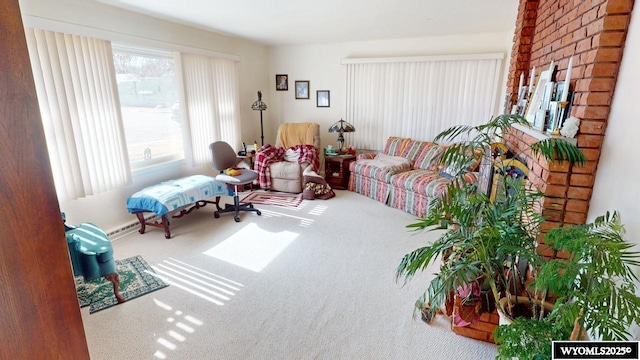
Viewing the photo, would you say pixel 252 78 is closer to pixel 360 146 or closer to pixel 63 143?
pixel 360 146

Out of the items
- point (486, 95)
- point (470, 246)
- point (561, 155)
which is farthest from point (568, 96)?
point (486, 95)

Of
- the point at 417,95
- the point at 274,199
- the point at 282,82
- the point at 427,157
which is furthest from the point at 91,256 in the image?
the point at 417,95

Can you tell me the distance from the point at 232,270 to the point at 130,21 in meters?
2.77

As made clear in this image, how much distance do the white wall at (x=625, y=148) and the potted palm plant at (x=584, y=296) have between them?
8 centimetres

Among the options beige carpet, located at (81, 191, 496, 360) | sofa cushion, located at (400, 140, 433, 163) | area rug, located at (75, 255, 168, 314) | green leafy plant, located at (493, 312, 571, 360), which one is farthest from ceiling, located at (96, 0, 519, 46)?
green leafy plant, located at (493, 312, 571, 360)

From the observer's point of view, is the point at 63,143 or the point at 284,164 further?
the point at 284,164

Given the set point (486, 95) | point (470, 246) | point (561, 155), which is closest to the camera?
point (470, 246)

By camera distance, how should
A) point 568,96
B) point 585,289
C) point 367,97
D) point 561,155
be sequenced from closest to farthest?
point 585,289, point 561,155, point 568,96, point 367,97

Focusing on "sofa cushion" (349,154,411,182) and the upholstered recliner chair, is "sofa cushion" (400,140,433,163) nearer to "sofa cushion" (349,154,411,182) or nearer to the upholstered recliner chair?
A: "sofa cushion" (349,154,411,182)

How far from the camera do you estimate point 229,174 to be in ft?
12.4

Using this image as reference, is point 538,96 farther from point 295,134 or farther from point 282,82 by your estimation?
point 282,82

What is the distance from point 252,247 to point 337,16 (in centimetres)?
265

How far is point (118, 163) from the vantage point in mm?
3256

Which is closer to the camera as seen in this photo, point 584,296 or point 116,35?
point 584,296
